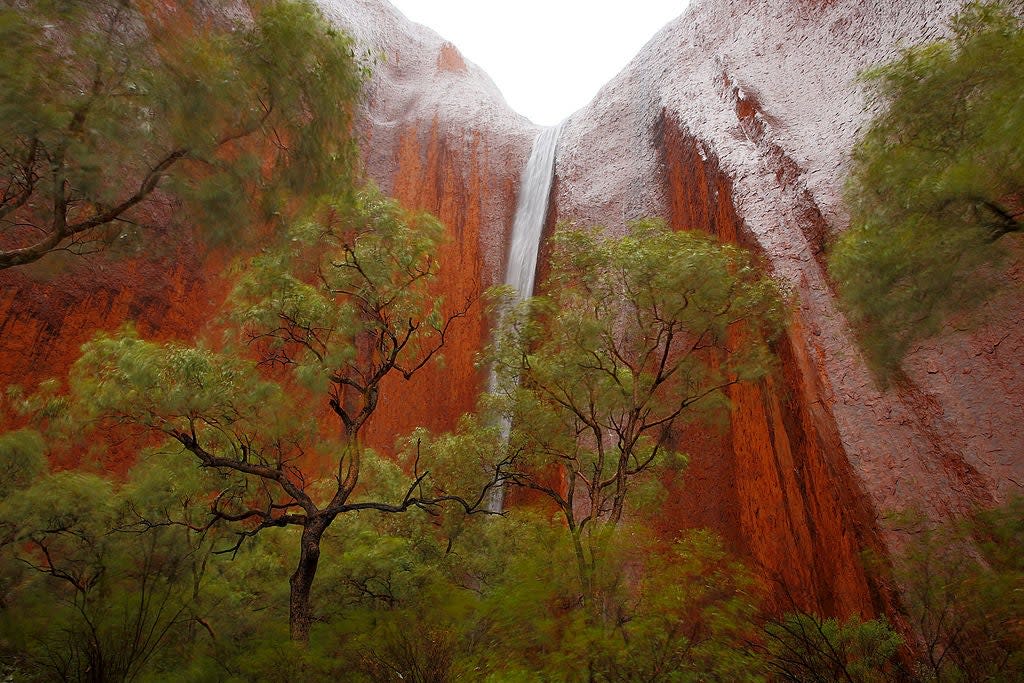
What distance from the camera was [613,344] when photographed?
9023 millimetres

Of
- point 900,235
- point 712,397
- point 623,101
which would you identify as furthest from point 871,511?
point 623,101

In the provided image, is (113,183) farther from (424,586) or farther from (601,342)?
(601,342)

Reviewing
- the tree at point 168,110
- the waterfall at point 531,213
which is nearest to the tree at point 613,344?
the tree at point 168,110

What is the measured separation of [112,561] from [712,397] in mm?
8015

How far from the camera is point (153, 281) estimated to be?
16234mm

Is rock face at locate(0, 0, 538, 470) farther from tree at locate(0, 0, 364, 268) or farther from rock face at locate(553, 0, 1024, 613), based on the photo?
rock face at locate(553, 0, 1024, 613)

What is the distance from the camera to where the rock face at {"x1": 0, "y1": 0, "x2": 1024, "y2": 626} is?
8711mm

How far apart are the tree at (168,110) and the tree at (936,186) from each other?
5.61 m

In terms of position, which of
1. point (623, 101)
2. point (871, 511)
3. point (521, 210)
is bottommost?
point (871, 511)

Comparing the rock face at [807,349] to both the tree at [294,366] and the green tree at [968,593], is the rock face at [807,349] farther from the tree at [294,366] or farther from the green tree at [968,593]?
the tree at [294,366]

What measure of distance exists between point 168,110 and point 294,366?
3.90 m

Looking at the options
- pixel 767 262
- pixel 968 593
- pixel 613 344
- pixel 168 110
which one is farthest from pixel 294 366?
pixel 767 262

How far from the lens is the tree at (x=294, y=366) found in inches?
269

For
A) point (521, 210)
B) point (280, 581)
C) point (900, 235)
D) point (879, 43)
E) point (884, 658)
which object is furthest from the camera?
point (521, 210)
